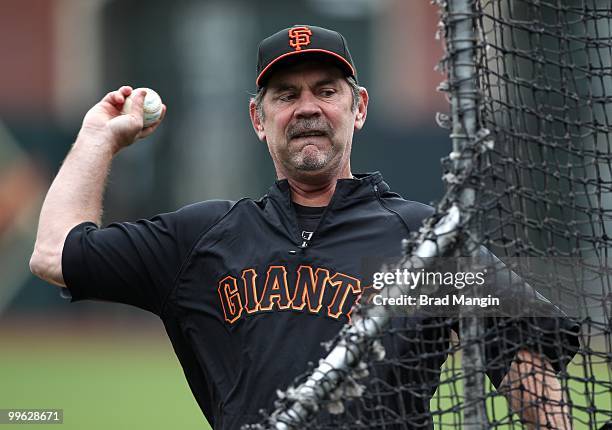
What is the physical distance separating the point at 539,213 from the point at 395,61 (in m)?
16.2

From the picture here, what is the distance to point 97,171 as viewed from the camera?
368cm

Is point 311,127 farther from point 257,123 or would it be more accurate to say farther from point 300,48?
point 257,123

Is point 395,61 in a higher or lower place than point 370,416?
higher

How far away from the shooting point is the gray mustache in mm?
3611

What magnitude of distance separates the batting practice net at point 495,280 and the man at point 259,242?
0.45 m

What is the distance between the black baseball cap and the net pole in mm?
940

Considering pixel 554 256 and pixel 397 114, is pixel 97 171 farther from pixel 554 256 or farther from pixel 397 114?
pixel 397 114

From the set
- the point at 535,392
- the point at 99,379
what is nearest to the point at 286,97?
the point at 535,392

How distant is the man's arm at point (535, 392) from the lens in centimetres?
291

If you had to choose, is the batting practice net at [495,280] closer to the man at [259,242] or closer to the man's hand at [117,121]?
the man at [259,242]

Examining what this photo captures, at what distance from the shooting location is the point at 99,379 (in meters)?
12.6

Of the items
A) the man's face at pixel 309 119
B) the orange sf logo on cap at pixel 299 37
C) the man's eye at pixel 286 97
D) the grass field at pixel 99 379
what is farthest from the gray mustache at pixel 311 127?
the grass field at pixel 99 379

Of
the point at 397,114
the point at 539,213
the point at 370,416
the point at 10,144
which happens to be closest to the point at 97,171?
the point at 370,416

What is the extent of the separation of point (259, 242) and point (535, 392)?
105cm
